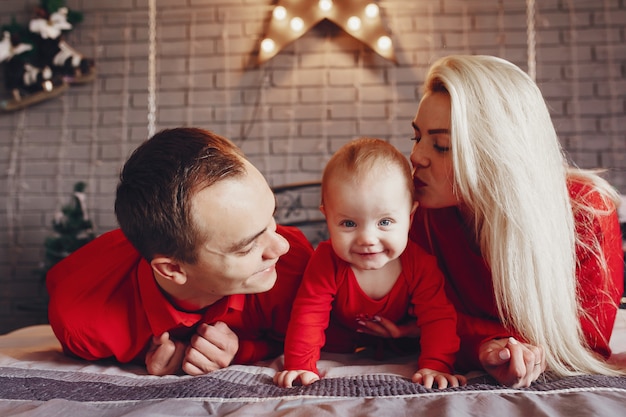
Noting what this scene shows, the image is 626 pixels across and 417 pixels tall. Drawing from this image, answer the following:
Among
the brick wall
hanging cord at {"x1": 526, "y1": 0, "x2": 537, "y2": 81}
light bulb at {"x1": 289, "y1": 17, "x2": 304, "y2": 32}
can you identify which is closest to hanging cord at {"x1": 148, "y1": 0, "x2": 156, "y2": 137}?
the brick wall

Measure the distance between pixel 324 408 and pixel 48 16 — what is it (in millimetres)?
2902

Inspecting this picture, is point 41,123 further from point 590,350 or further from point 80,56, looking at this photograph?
point 590,350

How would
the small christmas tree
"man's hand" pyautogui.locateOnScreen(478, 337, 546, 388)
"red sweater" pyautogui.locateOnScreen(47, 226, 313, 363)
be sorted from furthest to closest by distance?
the small christmas tree → "red sweater" pyautogui.locateOnScreen(47, 226, 313, 363) → "man's hand" pyautogui.locateOnScreen(478, 337, 546, 388)

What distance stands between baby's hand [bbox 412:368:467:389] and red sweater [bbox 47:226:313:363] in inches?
14.8

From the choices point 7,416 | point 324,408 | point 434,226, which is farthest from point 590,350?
point 7,416

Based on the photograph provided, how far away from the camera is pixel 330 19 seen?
289cm

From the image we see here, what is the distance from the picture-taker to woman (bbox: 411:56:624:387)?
1.15 metres

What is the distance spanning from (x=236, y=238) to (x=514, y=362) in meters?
0.57

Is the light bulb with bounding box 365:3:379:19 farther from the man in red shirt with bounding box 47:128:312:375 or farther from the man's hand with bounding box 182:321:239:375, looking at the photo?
the man's hand with bounding box 182:321:239:375

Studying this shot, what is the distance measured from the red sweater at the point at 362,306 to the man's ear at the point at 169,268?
0.83ft

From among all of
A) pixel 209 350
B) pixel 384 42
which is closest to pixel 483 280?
pixel 209 350

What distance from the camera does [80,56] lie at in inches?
120

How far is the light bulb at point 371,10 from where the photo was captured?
2830 mm

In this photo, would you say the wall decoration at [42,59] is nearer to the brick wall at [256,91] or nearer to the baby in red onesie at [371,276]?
the brick wall at [256,91]
